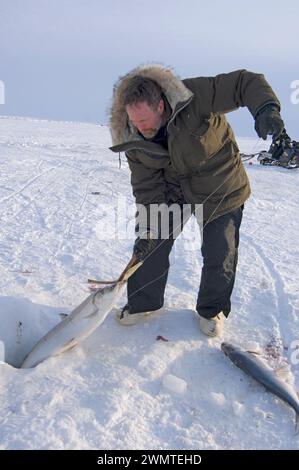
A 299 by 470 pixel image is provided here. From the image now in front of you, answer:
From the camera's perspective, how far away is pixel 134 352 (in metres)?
3.29

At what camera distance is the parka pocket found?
3.25 meters

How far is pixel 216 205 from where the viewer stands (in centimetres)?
348

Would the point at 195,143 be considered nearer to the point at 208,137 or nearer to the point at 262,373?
the point at 208,137

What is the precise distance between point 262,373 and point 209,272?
2.84 feet

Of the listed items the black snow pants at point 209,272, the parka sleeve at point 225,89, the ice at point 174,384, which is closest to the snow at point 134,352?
the ice at point 174,384

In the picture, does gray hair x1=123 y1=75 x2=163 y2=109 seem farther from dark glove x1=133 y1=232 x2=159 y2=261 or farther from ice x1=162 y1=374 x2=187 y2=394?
ice x1=162 y1=374 x2=187 y2=394

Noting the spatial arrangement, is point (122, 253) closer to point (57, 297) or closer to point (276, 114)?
point (57, 297)

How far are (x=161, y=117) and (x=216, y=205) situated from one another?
30.1 inches

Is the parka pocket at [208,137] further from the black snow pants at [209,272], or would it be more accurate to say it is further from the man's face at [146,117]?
the black snow pants at [209,272]

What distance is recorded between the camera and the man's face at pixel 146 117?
10.0 ft

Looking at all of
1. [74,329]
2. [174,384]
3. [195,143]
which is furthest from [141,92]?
[174,384]

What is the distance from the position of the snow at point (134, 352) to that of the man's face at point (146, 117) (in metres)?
1.50

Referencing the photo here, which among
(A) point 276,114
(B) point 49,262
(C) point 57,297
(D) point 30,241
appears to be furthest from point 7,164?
(A) point 276,114
